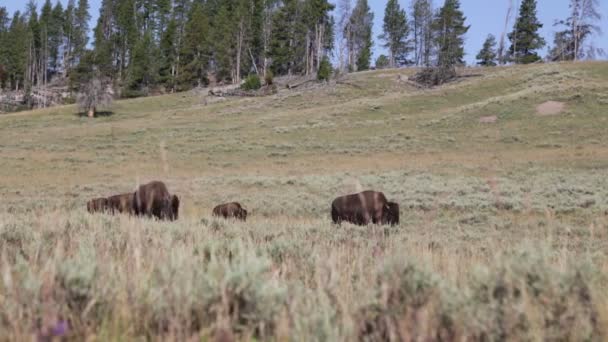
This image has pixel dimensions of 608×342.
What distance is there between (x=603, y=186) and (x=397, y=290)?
616 inches

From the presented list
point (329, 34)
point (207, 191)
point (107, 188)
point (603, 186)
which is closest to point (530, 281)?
point (603, 186)

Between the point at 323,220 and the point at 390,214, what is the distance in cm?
170

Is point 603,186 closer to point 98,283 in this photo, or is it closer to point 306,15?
point 98,283

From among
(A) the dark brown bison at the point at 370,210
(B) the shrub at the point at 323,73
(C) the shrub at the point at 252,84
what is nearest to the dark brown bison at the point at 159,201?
(A) the dark brown bison at the point at 370,210

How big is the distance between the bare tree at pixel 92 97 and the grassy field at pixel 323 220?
5.91 ft

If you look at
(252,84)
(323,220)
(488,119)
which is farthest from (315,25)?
(323,220)

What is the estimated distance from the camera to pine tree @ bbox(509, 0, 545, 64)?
224 ft

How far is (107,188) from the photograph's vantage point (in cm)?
1916

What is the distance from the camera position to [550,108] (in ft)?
106

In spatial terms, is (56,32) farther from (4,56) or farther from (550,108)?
(550,108)

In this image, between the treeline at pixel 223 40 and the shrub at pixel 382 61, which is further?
the shrub at pixel 382 61

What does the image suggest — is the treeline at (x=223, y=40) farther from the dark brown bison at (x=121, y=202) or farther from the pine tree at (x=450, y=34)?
the dark brown bison at (x=121, y=202)

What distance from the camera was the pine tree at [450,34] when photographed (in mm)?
56625

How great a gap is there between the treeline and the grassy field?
51.3 ft
